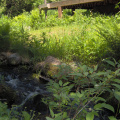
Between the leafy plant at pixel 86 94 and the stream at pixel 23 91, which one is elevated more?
the leafy plant at pixel 86 94

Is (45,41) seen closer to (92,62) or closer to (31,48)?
(31,48)

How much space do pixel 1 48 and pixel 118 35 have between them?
453cm

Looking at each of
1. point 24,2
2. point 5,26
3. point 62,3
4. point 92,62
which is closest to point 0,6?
point 24,2

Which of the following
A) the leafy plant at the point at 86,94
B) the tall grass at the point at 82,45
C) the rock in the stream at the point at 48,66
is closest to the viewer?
the leafy plant at the point at 86,94

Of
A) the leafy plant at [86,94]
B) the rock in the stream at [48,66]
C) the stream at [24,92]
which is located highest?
the leafy plant at [86,94]

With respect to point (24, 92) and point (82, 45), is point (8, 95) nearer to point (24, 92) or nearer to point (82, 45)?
point (24, 92)

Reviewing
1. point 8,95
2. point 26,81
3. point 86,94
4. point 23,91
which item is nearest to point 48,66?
point 26,81

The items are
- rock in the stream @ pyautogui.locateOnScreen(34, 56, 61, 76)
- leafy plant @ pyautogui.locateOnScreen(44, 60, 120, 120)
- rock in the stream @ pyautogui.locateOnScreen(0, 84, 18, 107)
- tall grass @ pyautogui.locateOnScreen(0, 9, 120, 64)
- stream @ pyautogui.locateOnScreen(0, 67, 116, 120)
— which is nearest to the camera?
leafy plant @ pyautogui.locateOnScreen(44, 60, 120, 120)

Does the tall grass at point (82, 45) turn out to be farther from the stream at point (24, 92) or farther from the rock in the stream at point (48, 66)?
the stream at point (24, 92)

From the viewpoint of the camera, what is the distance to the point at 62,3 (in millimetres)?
11039

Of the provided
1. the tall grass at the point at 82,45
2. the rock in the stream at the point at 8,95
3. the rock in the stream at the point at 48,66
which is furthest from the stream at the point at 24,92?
the tall grass at the point at 82,45

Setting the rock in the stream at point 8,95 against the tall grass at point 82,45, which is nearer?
the rock in the stream at point 8,95

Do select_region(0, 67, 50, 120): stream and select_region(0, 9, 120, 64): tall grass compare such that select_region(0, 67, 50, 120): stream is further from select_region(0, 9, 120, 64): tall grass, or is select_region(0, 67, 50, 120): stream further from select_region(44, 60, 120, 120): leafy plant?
select_region(44, 60, 120, 120): leafy plant

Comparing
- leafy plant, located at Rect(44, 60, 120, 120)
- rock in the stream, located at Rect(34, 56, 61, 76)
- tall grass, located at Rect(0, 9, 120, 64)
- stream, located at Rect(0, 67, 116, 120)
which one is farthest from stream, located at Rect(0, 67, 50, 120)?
leafy plant, located at Rect(44, 60, 120, 120)
